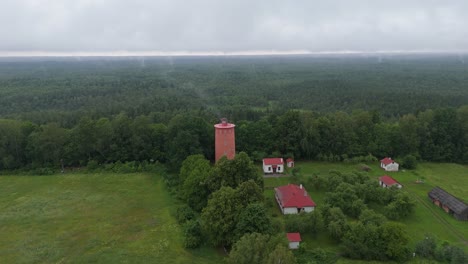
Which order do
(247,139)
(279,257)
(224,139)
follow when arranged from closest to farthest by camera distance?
(279,257) → (224,139) → (247,139)

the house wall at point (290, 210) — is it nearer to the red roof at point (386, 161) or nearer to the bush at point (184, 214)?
the bush at point (184, 214)

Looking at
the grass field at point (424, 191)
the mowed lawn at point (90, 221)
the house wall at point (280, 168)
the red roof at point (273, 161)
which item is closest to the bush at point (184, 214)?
the mowed lawn at point (90, 221)

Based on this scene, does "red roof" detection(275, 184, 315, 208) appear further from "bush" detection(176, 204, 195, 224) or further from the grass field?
"bush" detection(176, 204, 195, 224)

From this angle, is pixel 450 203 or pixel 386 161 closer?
pixel 450 203

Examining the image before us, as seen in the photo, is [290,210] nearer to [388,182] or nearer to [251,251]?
[251,251]

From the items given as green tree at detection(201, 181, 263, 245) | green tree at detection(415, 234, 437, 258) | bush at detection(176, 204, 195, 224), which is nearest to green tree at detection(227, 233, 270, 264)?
green tree at detection(201, 181, 263, 245)

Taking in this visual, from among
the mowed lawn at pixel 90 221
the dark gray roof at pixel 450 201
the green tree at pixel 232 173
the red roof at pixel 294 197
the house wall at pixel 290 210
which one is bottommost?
the mowed lawn at pixel 90 221

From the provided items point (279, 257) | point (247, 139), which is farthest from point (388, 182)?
point (279, 257)
